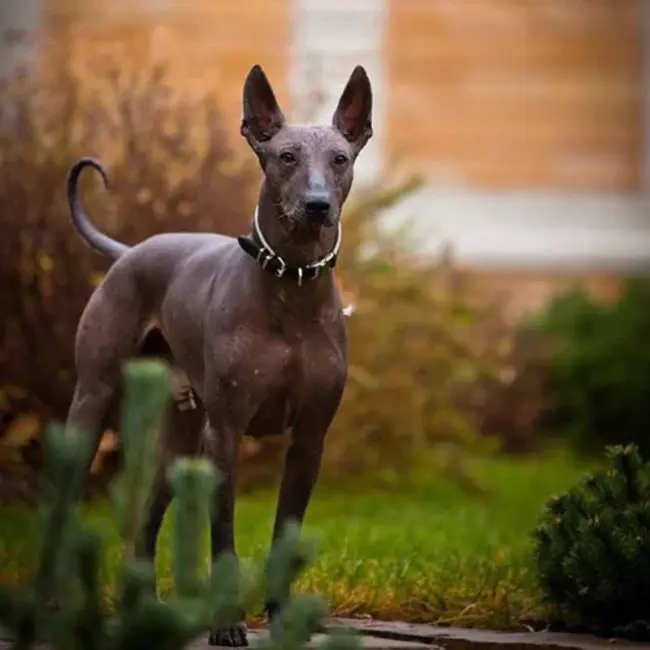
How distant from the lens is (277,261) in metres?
5.37

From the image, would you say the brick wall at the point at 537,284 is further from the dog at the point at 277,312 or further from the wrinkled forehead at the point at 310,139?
the wrinkled forehead at the point at 310,139

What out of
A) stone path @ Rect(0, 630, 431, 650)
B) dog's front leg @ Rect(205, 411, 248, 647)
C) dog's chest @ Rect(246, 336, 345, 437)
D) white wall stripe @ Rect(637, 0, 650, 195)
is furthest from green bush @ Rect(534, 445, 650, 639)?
white wall stripe @ Rect(637, 0, 650, 195)

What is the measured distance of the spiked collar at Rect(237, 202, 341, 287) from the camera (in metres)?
5.36

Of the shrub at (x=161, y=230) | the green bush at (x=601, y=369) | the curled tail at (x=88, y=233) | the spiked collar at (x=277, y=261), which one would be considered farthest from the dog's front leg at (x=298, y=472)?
the green bush at (x=601, y=369)

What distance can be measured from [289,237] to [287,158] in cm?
26

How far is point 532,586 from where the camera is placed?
6195mm

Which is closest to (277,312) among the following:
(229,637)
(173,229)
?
(229,637)

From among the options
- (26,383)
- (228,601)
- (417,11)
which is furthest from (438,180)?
(228,601)

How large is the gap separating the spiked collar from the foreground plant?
226cm

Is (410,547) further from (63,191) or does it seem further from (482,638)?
(63,191)

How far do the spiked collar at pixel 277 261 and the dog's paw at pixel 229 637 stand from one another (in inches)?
42.1

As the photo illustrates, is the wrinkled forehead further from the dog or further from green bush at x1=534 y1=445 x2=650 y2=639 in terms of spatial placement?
green bush at x1=534 y1=445 x2=650 y2=639

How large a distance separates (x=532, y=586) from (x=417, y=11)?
32.6ft

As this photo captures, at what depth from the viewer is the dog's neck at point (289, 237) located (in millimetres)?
5309
